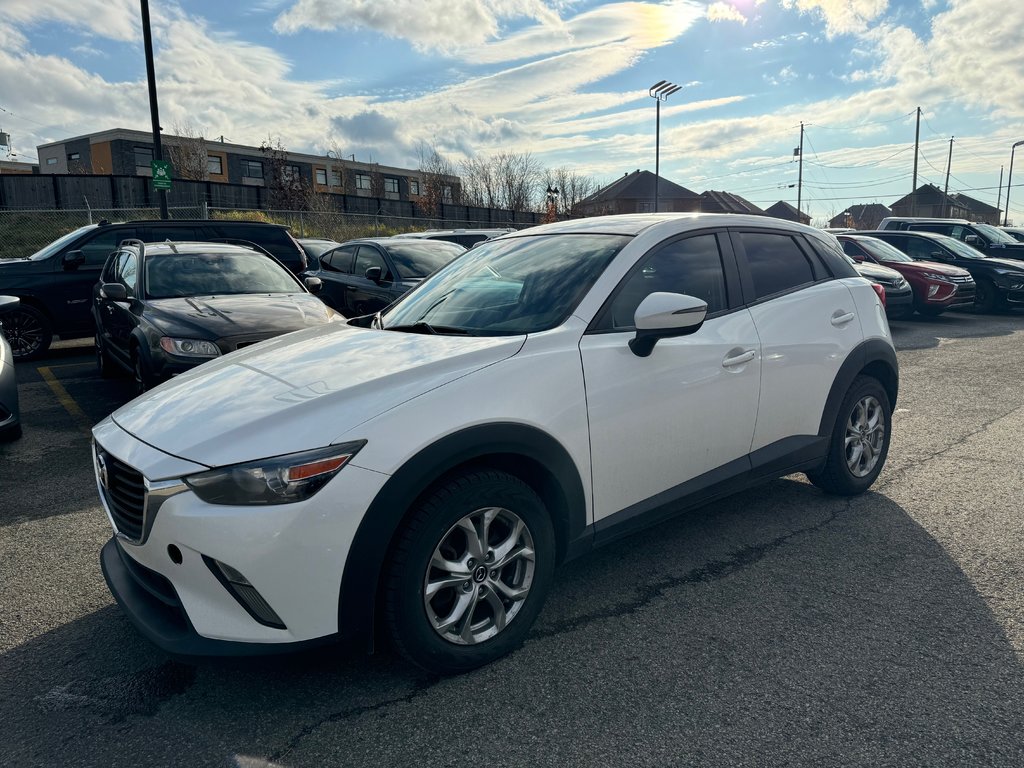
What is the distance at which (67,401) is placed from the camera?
24.4 ft

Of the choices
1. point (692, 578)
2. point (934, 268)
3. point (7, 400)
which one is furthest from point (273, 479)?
point (934, 268)

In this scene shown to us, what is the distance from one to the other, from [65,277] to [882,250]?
563 inches

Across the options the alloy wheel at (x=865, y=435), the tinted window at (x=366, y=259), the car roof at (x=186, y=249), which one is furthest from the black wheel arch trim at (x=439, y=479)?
the tinted window at (x=366, y=259)

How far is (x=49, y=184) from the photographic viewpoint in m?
24.2

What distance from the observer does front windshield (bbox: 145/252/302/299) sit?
7012mm

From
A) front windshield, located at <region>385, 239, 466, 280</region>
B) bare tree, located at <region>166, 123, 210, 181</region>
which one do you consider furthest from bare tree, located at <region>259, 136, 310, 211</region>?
front windshield, located at <region>385, 239, 466, 280</region>

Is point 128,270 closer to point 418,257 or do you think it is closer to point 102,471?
point 418,257

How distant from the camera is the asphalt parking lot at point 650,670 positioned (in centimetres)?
233

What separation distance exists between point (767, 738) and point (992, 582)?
5.82ft

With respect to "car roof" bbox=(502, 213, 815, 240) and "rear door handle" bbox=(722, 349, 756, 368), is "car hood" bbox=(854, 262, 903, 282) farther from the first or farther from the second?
"rear door handle" bbox=(722, 349, 756, 368)

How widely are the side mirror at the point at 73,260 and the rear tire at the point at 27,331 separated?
0.77m

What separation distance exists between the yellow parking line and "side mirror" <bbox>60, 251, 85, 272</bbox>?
139 cm

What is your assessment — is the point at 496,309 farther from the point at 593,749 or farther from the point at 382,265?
the point at 382,265

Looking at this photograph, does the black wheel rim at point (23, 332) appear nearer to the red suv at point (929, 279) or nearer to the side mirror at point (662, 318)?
the side mirror at point (662, 318)
